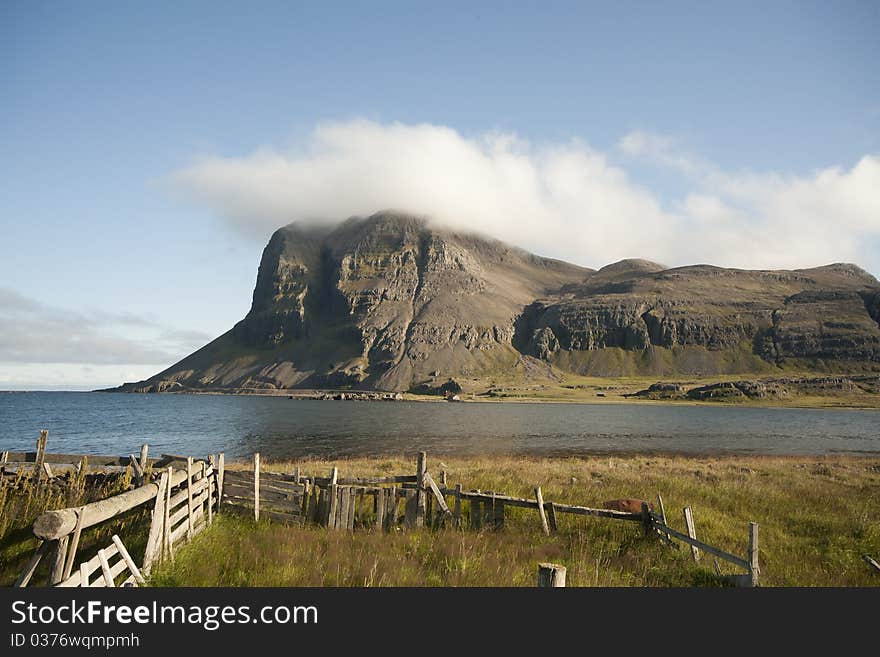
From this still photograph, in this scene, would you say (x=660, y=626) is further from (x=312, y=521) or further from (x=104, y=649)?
(x=312, y=521)

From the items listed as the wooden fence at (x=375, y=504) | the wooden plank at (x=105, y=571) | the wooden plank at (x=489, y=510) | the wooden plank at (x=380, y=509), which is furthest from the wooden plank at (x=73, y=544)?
the wooden plank at (x=489, y=510)

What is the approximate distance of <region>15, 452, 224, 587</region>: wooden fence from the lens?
5715 mm

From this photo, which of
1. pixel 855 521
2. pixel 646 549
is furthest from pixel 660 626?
pixel 855 521

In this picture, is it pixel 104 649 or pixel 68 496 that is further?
pixel 68 496

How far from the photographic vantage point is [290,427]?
7981cm

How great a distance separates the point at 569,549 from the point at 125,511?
995 centimetres

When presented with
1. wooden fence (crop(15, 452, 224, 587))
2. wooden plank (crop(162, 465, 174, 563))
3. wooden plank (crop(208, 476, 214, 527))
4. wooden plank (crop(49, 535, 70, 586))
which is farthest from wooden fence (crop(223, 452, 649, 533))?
wooden plank (crop(49, 535, 70, 586))

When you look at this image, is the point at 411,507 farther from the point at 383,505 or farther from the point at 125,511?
the point at 125,511

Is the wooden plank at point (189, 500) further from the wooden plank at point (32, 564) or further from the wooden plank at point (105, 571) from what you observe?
the wooden plank at point (32, 564)

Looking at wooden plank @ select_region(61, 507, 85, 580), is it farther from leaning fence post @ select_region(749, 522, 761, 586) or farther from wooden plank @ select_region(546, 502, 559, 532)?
wooden plank @ select_region(546, 502, 559, 532)

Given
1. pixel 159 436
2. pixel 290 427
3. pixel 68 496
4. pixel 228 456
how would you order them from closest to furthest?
pixel 68 496 < pixel 228 456 < pixel 159 436 < pixel 290 427

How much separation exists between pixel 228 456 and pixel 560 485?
35287mm

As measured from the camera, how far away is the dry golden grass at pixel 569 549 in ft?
30.5

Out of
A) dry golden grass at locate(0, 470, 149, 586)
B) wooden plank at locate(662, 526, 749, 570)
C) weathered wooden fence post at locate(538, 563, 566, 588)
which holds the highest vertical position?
weathered wooden fence post at locate(538, 563, 566, 588)
